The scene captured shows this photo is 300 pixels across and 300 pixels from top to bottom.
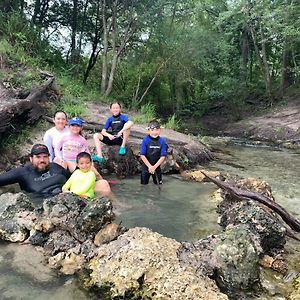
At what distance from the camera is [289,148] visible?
13898mm

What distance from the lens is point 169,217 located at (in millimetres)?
5516

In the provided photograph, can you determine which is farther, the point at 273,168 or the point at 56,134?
the point at 273,168

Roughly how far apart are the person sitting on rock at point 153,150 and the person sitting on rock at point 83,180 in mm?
1773

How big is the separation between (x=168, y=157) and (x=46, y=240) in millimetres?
4750

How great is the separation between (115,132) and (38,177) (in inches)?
120

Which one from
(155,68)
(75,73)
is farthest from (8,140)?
(155,68)

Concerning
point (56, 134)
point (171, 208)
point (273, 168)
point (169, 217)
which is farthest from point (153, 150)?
point (273, 168)

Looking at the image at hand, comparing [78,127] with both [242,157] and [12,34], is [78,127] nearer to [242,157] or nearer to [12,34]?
[242,157]

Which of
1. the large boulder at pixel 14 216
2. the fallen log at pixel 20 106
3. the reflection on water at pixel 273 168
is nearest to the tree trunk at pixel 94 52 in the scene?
the fallen log at pixel 20 106

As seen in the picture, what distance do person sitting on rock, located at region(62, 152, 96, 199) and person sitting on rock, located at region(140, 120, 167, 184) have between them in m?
1.77

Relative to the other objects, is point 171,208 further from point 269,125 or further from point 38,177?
point 269,125

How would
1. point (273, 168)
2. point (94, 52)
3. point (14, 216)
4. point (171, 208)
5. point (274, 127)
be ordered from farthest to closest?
point (94, 52) < point (274, 127) < point (273, 168) < point (171, 208) < point (14, 216)

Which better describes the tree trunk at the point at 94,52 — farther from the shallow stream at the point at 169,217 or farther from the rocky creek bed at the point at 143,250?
the rocky creek bed at the point at 143,250

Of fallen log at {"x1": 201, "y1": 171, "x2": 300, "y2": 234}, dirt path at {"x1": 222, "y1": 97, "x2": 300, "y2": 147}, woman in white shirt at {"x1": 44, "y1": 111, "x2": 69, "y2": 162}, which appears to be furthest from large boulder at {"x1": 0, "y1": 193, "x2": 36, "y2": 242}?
dirt path at {"x1": 222, "y1": 97, "x2": 300, "y2": 147}
